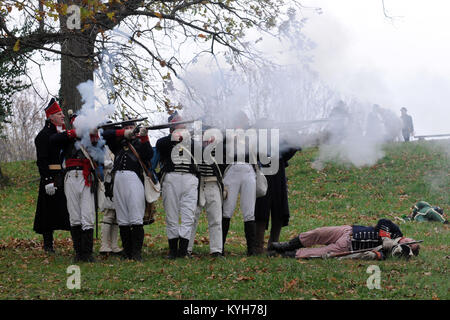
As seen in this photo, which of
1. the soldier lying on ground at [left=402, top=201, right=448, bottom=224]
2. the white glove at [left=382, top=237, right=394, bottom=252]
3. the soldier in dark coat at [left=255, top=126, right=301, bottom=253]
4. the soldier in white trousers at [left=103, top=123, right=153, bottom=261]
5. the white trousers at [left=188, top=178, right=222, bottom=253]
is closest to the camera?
the white glove at [left=382, top=237, right=394, bottom=252]

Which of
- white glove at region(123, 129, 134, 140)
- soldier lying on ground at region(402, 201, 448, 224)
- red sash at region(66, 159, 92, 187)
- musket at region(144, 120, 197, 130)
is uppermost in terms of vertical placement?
musket at region(144, 120, 197, 130)

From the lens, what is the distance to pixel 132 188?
8.51 metres

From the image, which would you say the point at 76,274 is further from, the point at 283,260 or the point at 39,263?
the point at 283,260

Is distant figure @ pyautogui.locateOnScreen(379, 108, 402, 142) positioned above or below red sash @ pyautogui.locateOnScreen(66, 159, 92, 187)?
above

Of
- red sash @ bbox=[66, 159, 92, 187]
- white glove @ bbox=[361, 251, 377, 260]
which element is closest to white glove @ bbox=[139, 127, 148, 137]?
red sash @ bbox=[66, 159, 92, 187]

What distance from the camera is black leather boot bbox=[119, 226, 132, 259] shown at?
8.63m

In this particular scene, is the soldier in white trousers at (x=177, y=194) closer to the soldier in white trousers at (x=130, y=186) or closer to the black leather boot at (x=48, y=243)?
the soldier in white trousers at (x=130, y=186)

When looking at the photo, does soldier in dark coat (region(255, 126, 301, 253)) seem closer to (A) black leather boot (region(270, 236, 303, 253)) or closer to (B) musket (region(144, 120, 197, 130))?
(A) black leather boot (region(270, 236, 303, 253))

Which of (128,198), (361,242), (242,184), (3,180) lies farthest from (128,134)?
(3,180)

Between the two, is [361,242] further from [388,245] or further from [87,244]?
[87,244]

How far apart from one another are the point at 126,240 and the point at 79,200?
954 mm

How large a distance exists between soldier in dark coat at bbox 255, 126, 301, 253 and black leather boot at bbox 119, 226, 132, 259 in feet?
6.74

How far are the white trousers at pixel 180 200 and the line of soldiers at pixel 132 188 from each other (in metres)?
0.01

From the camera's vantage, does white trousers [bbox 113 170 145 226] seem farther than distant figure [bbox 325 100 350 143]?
No
